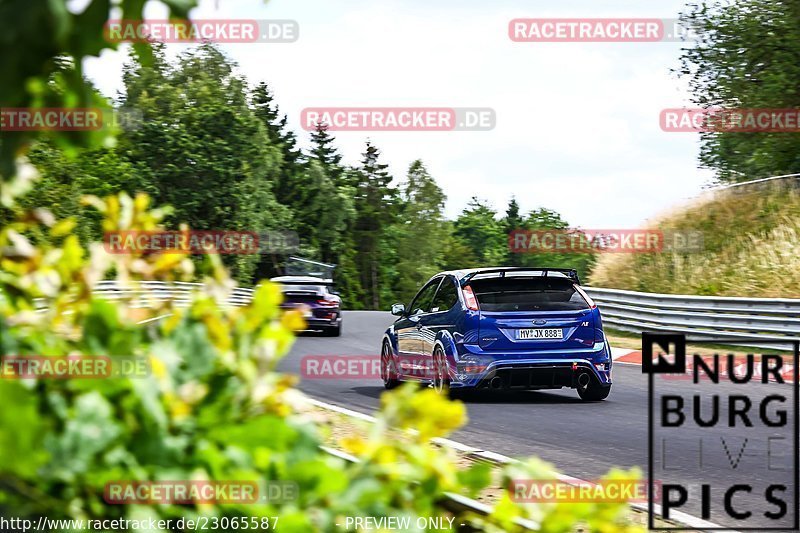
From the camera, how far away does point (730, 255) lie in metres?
30.7

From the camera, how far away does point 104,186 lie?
64.8 meters

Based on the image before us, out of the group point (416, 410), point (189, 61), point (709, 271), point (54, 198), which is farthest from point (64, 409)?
point (189, 61)

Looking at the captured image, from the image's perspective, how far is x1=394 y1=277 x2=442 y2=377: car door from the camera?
1402 cm

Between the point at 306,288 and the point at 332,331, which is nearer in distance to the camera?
the point at 332,331

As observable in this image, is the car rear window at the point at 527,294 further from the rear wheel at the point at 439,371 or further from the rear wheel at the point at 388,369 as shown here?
the rear wheel at the point at 388,369

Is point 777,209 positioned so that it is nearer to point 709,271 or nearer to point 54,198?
Answer: point 709,271

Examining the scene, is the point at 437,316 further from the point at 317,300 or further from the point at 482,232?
the point at 482,232

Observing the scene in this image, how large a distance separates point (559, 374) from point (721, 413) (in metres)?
1.88

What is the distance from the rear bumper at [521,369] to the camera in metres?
12.3

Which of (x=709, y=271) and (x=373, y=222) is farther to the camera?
(x=373, y=222)

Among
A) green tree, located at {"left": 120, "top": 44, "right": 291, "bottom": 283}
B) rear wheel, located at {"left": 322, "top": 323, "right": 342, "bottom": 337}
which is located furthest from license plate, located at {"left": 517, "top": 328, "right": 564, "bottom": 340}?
green tree, located at {"left": 120, "top": 44, "right": 291, "bottom": 283}

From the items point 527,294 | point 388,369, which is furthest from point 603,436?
point 388,369

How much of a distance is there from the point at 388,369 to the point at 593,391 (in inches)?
132

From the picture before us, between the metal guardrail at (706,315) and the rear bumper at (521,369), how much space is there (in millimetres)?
6379
